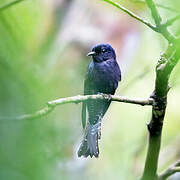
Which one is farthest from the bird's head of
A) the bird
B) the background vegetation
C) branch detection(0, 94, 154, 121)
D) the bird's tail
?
branch detection(0, 94, 154, 121)

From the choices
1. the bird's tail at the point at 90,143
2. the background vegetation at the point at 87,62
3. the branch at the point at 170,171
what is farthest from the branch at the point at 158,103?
the background vegetation at the point at 87,62

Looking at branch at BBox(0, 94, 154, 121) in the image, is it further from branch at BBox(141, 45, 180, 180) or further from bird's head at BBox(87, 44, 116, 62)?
bird's head at BBox(87, 44, 116, 62)

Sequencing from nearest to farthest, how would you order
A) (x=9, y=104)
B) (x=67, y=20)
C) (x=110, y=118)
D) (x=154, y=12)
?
(x=9, y=104) < (x=154, y=12) < (x=67, y=20) < (x=110, y=118)

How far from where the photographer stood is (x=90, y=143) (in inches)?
85.9

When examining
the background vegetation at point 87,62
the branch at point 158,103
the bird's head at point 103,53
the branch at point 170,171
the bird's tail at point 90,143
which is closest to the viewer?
the branch at point 158,103

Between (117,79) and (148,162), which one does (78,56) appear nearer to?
(117,79)

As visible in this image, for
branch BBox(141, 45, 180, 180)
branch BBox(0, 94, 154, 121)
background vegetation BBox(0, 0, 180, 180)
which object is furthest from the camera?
background vegetation BBox(0, 0, 180, 180)

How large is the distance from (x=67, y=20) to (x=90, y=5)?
0.35m

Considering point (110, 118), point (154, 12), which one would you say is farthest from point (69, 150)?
point (154, 12)

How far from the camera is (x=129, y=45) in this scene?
5238 millimetres

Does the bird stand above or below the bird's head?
below

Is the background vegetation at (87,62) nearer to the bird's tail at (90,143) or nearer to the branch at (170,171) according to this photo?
the bird's tail at (90,143)

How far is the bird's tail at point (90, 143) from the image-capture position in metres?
2.16

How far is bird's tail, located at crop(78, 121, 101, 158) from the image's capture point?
2158mm
